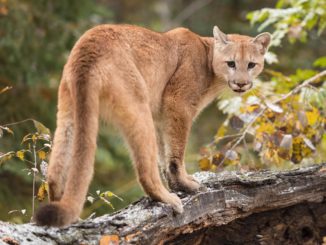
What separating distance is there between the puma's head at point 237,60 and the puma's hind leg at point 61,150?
2273 mm

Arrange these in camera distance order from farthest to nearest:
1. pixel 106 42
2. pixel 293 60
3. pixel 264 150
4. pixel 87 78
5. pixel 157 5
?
Answer: pixel 157 5 < pixel 293 60 < pixel 264 150 < pixel 106 42 < pixel 87 78

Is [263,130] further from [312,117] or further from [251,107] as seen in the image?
[312,117]

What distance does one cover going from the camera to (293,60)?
18562 millimetres

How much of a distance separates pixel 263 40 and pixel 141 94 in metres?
2.54

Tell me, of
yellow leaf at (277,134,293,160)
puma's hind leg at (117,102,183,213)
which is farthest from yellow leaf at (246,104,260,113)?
puma's hind leg at (117,102,183,213)

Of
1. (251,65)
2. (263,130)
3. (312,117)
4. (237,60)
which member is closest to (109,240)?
(237,60)

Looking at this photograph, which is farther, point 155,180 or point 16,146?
point 16,146

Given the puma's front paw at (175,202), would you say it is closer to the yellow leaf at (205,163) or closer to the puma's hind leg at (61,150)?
Result: the puma's hind leg at (61,150)

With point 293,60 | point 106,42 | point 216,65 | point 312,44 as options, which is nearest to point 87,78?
point 106,42

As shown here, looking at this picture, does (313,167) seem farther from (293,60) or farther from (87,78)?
(293,60)

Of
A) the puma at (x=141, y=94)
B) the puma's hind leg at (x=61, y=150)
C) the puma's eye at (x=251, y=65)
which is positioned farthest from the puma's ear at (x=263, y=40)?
the puma's hind leg at (x=61, y=150)

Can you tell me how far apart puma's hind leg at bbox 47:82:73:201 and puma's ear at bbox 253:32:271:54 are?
2848mm

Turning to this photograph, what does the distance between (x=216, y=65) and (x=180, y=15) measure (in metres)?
13.9

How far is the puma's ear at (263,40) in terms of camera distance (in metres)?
8.22
